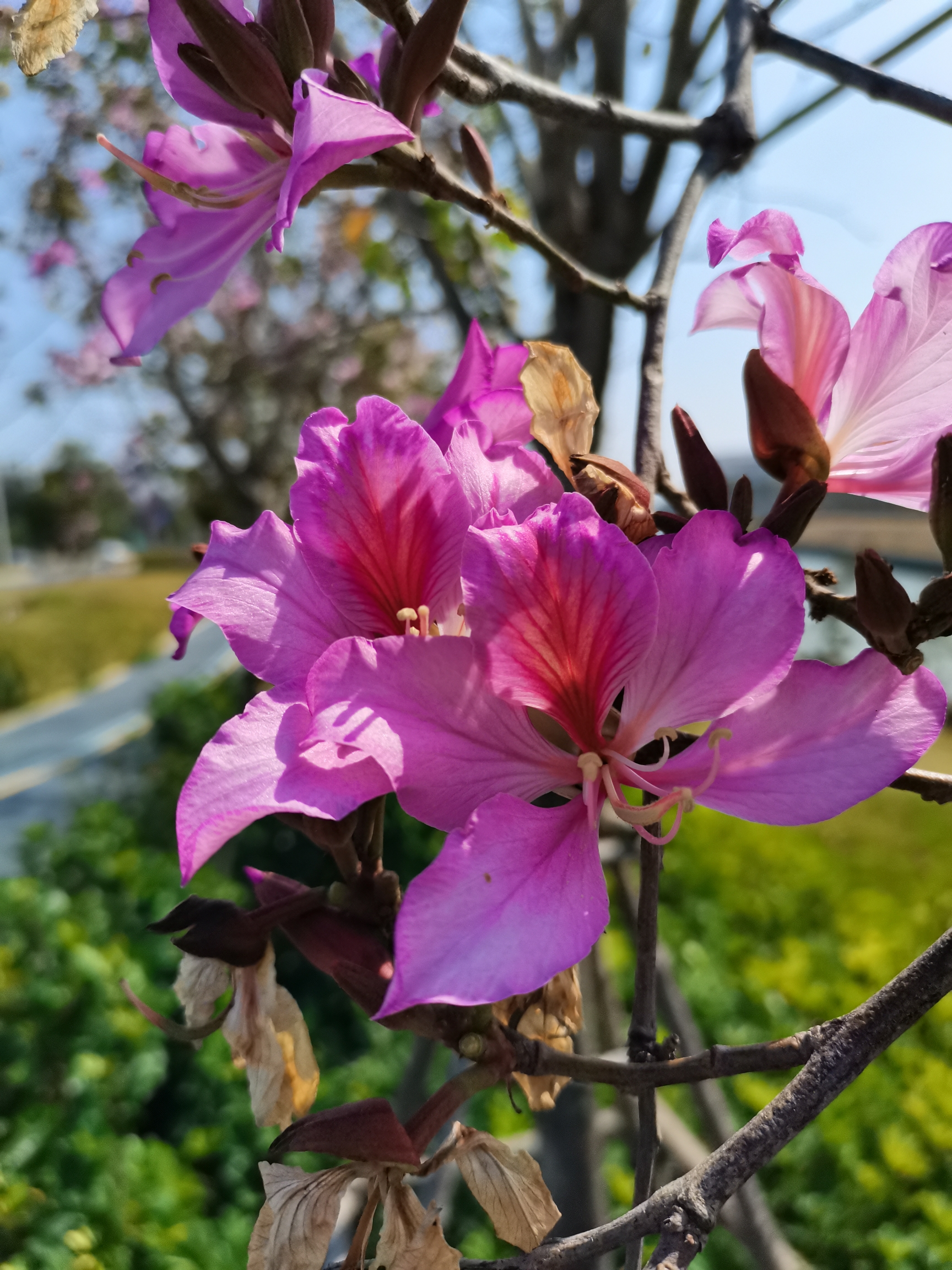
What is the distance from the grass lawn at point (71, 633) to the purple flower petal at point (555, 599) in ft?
37.4

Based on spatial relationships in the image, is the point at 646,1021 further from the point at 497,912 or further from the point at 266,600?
the point at 266,600

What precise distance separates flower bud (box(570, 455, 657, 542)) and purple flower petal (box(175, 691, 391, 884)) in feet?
0.57

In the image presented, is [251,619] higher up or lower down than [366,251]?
lower down

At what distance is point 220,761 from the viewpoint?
1.39ft

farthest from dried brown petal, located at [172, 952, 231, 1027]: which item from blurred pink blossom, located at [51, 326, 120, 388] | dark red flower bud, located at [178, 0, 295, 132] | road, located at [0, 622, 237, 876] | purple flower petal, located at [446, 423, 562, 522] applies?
blurred pink blossom, located at [51, 326, 120, 388]

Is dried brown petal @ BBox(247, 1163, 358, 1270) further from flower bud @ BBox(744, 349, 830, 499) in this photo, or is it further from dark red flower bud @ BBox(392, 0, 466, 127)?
dark red flower bud @ BBox(392, 0, 466, 127)

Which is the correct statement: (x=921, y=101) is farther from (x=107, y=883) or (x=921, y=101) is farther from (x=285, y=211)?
(x=107, y=883)

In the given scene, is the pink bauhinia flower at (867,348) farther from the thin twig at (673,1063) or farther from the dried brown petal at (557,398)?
the thin twig at (673,1063)

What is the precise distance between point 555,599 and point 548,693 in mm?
57

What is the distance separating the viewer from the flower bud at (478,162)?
2.67ft

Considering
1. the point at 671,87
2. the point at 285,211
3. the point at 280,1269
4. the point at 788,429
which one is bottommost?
the point at 280,1269

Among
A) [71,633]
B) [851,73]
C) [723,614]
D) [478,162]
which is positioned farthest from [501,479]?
[71,633]

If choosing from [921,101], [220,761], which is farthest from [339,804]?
[921,101]

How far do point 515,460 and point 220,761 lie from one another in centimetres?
23
